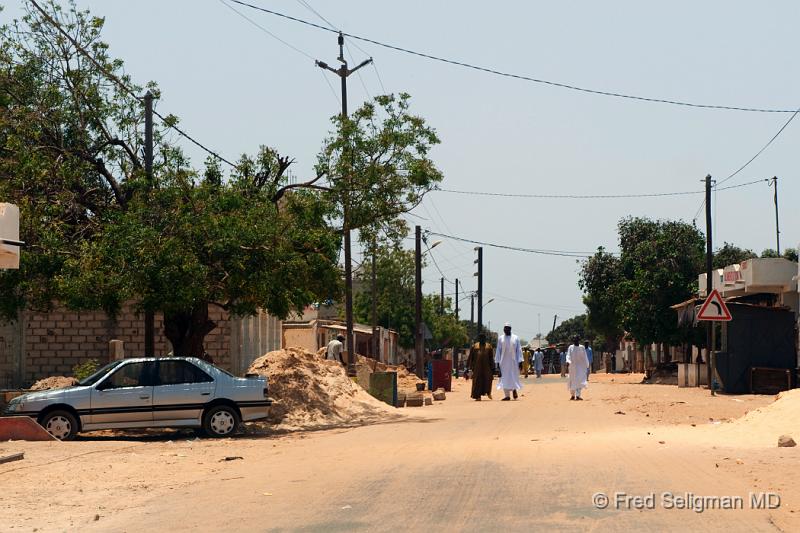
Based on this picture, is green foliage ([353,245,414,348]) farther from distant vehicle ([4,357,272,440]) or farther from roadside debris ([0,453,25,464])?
roadside debris ([0,453,25,464])

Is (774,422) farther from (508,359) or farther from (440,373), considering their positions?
(440,373)

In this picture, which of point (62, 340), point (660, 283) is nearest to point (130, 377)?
point (62, 340)

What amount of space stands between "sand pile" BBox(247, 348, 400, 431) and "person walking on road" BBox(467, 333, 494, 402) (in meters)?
5.27

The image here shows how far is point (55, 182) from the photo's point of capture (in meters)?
23.3

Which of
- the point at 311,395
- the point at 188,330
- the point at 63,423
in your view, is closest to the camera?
the point at 63,423

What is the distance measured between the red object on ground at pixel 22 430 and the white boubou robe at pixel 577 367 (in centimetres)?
1713

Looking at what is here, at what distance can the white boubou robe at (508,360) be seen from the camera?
105ft

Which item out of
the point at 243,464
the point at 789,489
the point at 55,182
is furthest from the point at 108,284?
the point at 789,489

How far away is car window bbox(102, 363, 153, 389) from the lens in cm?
1962

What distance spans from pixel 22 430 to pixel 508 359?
16448 mm

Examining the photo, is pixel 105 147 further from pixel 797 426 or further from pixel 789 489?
pixel 789 489

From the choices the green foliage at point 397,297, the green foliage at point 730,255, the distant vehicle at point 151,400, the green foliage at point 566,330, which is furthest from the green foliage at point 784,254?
the green foliage at point 566,330

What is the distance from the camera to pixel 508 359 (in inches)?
1267

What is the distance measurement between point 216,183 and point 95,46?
4.00m
